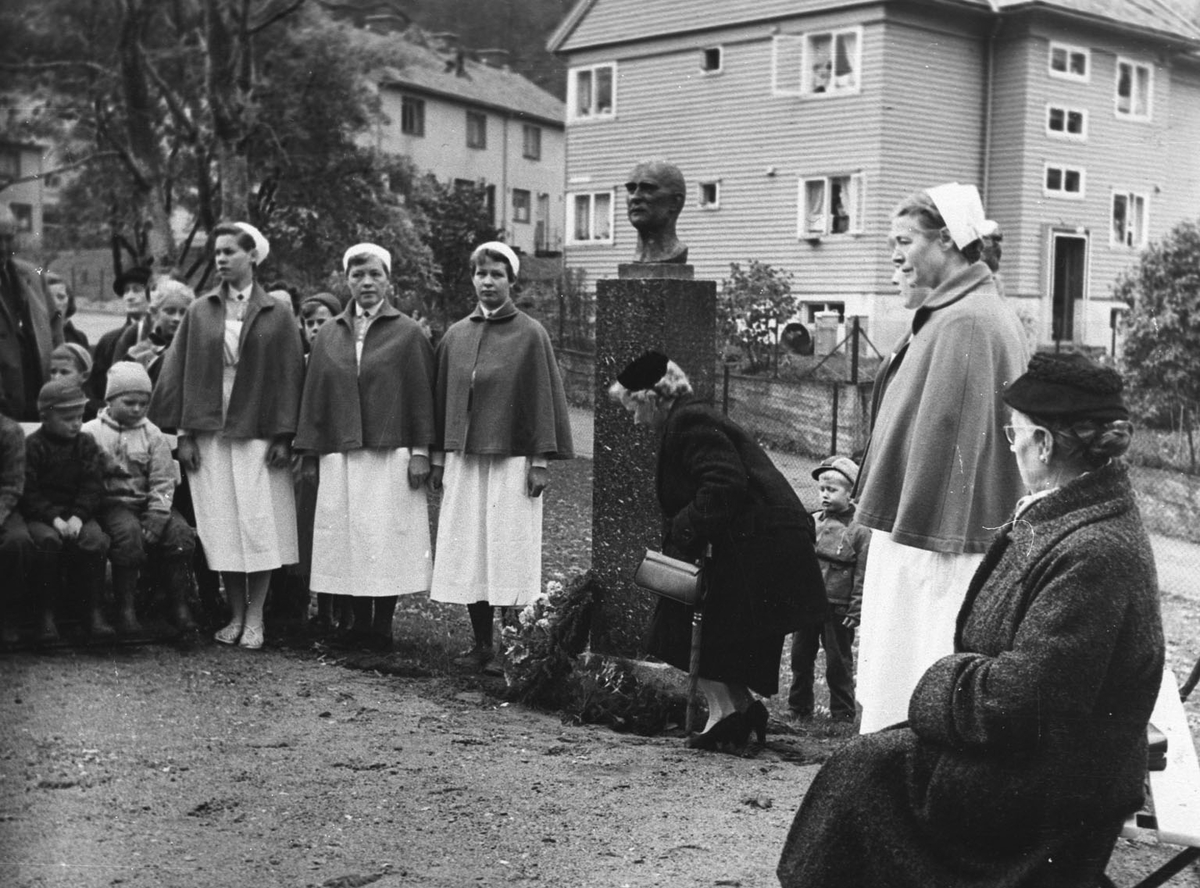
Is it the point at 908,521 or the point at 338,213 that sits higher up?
the point at 338,213

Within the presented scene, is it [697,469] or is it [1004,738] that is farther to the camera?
A: [697,469]

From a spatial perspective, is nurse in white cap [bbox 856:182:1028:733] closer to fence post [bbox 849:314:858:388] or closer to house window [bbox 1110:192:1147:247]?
fence post [bbox 849:314:858:388]

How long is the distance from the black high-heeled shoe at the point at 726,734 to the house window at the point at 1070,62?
23.1m

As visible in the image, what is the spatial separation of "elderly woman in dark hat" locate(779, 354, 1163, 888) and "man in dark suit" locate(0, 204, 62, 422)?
6.06m

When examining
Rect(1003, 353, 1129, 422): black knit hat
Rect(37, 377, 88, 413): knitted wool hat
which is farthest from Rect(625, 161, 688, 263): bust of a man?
Rect(1003, 353, 1129, 422): black knit hat

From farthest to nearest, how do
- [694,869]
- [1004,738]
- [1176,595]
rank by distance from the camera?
[1176,595] < [694,869] < [1004,738]

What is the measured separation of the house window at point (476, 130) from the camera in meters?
10.2

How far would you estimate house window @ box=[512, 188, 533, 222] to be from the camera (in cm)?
1654

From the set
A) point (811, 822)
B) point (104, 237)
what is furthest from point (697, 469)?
point (104, 237)

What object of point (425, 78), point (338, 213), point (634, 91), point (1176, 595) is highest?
point (634, 91)

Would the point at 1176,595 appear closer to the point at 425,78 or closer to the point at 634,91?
the point at 425,78

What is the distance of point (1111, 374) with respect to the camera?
346cm

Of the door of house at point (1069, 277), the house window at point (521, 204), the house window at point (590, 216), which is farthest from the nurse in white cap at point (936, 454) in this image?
the door of house at point (1069, 277)

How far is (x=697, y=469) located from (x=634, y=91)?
18377 millimetres
